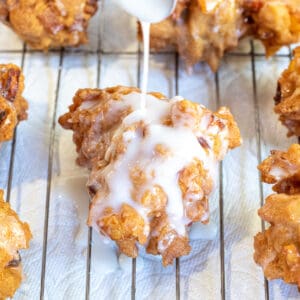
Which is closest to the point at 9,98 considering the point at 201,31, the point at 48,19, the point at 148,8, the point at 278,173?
the point at 48,19

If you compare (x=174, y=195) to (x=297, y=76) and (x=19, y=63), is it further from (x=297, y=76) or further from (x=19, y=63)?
(x=19, y=63)

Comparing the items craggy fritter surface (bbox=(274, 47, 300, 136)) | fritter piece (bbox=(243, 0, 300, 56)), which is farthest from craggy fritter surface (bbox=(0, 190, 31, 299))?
fritter piece (bbox=(243, 0, 300, 56))

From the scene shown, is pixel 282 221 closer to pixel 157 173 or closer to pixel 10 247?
pixel 157 173

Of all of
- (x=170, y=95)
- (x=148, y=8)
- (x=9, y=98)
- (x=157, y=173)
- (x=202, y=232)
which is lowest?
(x=202, y=232)

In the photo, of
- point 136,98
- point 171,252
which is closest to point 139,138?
point 136,98

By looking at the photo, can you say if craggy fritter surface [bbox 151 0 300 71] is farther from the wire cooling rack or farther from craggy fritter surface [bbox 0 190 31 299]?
craggy fritter surface [bbox 0 190 31 299]

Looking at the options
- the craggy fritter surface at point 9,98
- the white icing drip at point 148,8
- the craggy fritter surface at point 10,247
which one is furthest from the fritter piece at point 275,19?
the craggy fritter surface at point 10,247
